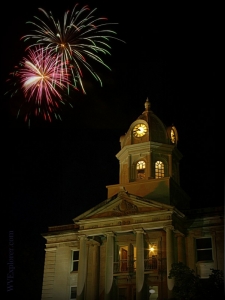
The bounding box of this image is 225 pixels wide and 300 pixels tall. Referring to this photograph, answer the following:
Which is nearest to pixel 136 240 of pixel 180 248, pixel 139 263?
pixel 139 263

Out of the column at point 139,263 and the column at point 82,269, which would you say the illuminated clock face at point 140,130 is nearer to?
the column at point 139,263

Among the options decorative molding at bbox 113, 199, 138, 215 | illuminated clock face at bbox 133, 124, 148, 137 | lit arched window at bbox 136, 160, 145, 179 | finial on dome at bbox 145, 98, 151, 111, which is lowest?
decorative molding at bbox 113, 199, 138, 215

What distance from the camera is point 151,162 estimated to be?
50.3m

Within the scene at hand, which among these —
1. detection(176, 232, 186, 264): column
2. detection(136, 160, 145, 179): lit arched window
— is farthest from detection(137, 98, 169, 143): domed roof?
detection(176, 232, 186, 264): column

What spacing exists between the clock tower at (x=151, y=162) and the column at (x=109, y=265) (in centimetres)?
543

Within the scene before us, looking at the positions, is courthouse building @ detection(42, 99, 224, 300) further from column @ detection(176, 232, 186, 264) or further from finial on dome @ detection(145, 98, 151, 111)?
finial on dome @ detection(145, 98, 151, 111)

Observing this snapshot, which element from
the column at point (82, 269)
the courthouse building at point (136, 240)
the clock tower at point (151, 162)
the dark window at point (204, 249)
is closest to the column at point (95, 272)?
the courthouse building at point (136, 240)

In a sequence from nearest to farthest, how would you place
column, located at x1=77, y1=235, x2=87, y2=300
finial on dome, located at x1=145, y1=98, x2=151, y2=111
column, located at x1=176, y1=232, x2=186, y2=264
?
column, located at x1=176, y1=232, x2=186, y2=264
column, located at x1=77, y1=235, x2=87, y2=300
finial on dome, located at x1=145, y1=98, x2=151, y2=111

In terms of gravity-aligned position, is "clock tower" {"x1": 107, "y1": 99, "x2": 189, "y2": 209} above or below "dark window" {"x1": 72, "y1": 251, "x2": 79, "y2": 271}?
above

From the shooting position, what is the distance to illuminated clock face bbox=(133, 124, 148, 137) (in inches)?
2057

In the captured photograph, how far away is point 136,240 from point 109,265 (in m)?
3.14

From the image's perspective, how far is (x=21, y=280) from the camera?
63125 millimetres

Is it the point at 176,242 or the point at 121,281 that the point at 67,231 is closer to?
the point at 121,281

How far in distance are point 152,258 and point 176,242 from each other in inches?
97.5
